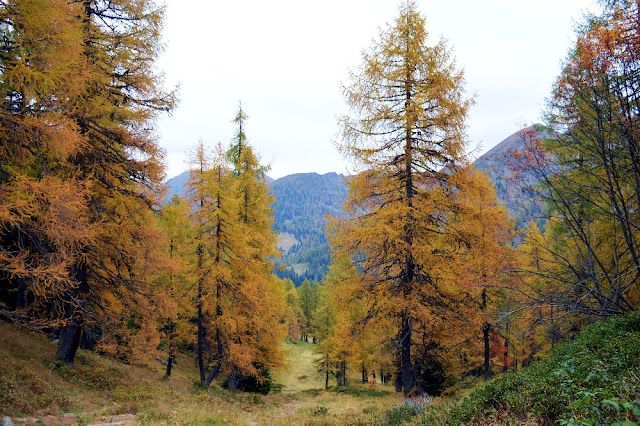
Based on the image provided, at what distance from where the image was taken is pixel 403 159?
10.7 metres

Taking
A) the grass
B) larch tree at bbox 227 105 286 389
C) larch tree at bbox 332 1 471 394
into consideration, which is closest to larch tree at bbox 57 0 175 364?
larch tree at bbox 227 105 286 389

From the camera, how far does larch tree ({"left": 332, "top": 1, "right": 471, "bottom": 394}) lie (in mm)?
10289

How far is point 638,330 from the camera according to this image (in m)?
6.70

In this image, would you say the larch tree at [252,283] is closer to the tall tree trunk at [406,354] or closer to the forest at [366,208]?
the forest at [366,208]

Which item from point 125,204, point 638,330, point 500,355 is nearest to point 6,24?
point 125,204

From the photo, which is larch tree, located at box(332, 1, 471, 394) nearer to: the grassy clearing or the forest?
the forest

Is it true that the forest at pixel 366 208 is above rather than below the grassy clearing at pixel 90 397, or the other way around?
→ above

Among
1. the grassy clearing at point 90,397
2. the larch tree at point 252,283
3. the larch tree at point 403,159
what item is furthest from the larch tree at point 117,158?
the larch tree at point 403,159

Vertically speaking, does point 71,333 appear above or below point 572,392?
below

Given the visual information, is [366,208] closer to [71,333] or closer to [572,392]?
[572,392]

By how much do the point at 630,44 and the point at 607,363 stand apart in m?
6.56

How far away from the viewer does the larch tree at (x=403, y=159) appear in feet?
33.8

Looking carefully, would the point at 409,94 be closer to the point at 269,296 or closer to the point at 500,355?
the point at 269,296

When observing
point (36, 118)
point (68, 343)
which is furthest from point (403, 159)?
point (68, 343)
